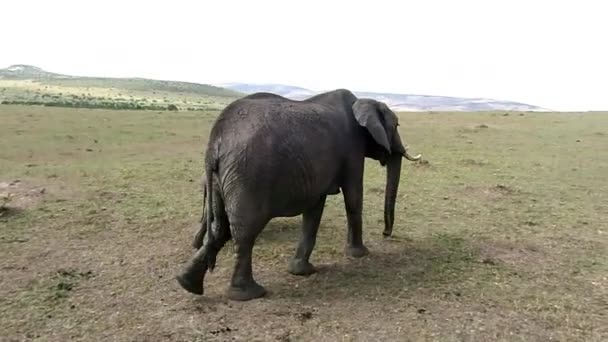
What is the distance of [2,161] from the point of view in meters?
14.9

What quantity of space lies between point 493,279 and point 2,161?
1344 cm

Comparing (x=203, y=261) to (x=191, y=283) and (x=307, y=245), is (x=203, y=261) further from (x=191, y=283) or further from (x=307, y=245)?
(x=307, y=245)

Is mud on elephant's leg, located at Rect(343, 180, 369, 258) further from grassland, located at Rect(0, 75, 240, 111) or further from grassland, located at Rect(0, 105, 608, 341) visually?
grassland, located at Rect(0, 75, 240, 111)

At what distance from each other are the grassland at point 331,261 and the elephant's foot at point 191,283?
0.13 m

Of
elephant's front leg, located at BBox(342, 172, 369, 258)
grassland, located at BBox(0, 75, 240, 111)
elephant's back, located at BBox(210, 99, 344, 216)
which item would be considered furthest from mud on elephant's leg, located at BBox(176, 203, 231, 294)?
grassland, located at BBox(0, 75, 240, 111)

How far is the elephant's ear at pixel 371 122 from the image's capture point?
7.25 meters

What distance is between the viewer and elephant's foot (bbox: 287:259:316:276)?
704 cm

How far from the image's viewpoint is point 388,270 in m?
7.22

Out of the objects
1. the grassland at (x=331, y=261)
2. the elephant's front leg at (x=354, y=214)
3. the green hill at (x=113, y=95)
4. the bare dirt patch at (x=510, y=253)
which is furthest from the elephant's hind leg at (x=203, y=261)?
the green hill at (x=113, y=95)

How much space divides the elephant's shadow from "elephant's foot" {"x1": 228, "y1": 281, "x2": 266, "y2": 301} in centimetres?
26

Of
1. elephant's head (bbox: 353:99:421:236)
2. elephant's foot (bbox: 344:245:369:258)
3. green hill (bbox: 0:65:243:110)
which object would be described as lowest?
green hill (bbox: 0:65:243:110)

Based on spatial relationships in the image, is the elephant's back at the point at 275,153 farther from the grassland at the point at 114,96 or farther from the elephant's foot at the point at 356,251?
the grassland at the point at 114,96

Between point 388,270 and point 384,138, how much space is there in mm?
A: 1752

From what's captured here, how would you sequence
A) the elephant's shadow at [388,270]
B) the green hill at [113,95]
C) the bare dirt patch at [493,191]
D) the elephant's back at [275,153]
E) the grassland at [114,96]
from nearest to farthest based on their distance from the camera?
the elephant's back at [275,153], the elephant's shadow at [388,270], the bare dirt patch at [493,191], the grassland at [114,96], the green hill at [113,95]
